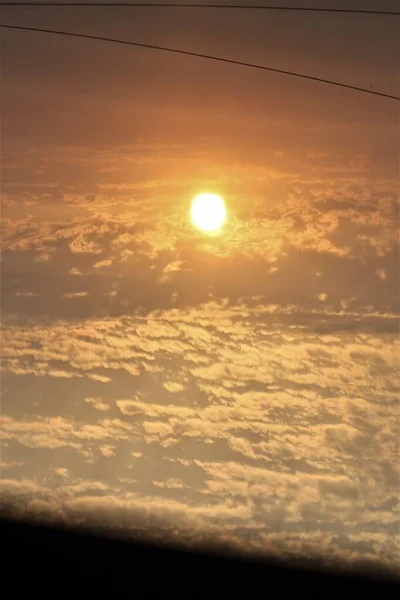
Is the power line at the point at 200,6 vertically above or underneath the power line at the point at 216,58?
above

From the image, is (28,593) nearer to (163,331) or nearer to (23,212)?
(163,331)

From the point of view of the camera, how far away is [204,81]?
1546mm

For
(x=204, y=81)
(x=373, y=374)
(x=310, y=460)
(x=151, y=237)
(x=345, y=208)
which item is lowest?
(x=310, y=460)

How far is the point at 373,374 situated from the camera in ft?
4.09

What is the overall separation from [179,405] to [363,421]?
0.31m

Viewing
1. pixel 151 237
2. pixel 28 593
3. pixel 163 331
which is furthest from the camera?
pixel 151 237

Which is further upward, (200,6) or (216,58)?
(200,6)

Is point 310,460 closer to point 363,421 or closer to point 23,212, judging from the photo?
point 363,421

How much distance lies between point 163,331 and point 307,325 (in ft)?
0.85

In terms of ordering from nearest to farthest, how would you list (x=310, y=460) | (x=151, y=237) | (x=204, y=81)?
(x=310, y=460) → (x=151, y=237) → (x=204, y=81)

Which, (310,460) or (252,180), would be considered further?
(252,180)

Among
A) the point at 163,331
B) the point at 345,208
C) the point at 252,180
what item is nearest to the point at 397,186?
the point at 345,208

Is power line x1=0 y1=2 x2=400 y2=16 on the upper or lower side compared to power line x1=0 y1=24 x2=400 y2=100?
upper

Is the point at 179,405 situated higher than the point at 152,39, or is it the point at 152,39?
the point at 152,39
